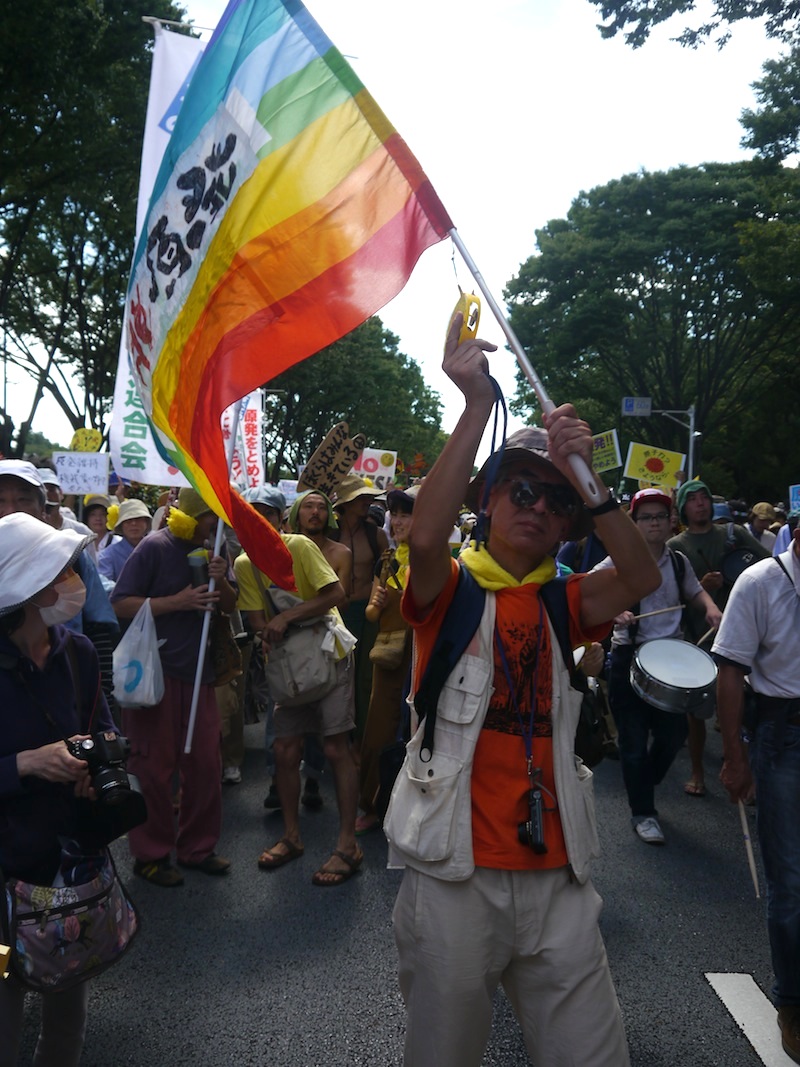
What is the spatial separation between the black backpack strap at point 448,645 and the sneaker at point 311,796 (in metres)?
3.61

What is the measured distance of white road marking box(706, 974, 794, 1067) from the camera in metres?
3.11

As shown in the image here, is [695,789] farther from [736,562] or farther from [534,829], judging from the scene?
[534,829]

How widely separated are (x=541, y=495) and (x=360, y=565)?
4.11m

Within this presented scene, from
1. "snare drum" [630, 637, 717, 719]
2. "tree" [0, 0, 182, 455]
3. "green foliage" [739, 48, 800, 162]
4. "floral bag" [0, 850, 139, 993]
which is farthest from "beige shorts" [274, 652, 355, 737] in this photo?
"green foliage" [739, 48, 800, 162]

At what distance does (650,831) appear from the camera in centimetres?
515

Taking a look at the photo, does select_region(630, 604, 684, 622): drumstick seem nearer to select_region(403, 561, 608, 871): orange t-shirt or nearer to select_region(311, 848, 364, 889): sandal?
select_region(311, 848, 364, 889): sandal

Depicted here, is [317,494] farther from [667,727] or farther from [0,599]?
[0,599]

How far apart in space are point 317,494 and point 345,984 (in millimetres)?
2932

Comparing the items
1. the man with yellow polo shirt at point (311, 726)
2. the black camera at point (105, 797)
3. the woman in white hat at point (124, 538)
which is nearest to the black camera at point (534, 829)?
the black camera at point (105, 797)

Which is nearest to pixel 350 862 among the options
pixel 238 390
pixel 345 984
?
pixel 345 984

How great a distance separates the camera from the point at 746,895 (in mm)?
4496

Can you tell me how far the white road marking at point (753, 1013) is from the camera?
3.11 meters

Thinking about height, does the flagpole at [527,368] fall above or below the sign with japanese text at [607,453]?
above

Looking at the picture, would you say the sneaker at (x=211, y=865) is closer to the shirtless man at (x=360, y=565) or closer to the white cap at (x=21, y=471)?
the shirtless man at (x=360, y=565)
